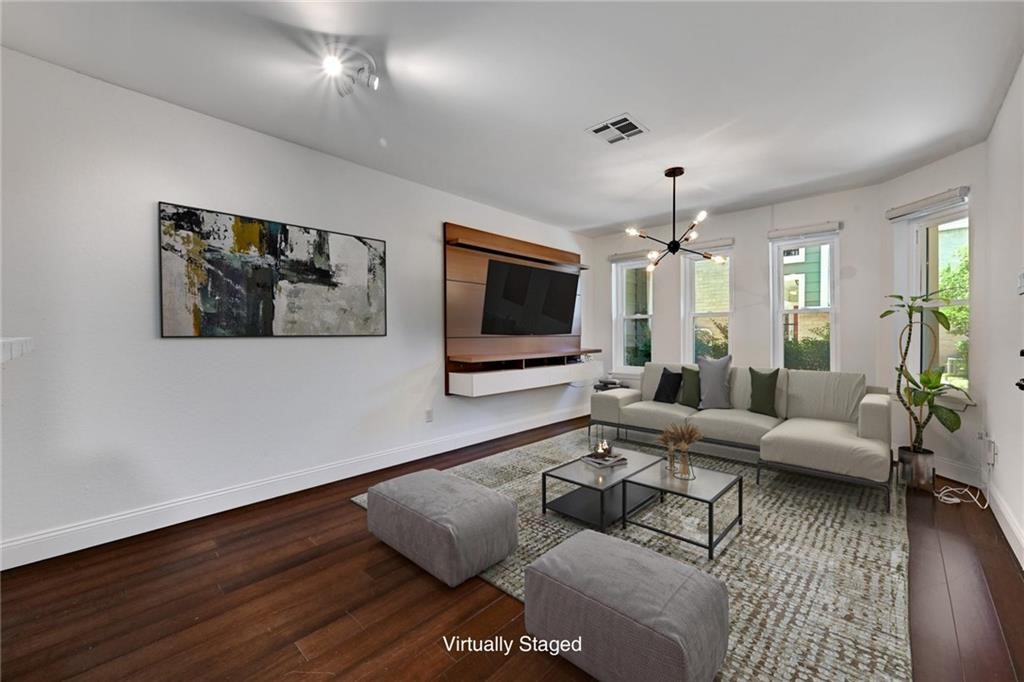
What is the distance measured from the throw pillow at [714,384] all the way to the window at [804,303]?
895mm

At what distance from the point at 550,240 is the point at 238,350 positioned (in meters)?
3.87

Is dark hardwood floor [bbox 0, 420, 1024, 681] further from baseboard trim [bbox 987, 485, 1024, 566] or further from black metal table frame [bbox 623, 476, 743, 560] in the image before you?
black metal table frame [bbox 623, 476, 743, 560]

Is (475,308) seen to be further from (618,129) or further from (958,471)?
(958,471)

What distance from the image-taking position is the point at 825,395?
387cm

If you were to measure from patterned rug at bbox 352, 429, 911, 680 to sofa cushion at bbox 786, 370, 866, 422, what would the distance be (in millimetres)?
687

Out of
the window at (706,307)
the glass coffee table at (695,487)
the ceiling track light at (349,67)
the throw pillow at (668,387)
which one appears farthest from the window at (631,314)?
the ceiling track light at (349,67)

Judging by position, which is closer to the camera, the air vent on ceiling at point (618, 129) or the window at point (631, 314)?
the air vent on ceiling at point (618, 129)

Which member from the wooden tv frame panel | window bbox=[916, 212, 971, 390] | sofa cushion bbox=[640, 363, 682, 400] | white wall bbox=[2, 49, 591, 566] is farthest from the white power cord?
white wall bbox=[2, 49, 591, 566]

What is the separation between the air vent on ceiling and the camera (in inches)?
113

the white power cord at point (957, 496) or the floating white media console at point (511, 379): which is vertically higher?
the floating white media console at point (511, 379)

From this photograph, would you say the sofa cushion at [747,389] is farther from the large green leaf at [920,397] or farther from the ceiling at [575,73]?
the ceiling at [575,73]

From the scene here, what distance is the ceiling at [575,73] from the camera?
193 cm

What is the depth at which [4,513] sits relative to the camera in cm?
222

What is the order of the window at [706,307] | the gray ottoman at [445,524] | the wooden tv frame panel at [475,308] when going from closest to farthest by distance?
the gray ottoman at [445,524] < the wooden tv frame panel at [475,308] < the window at [706,307]
